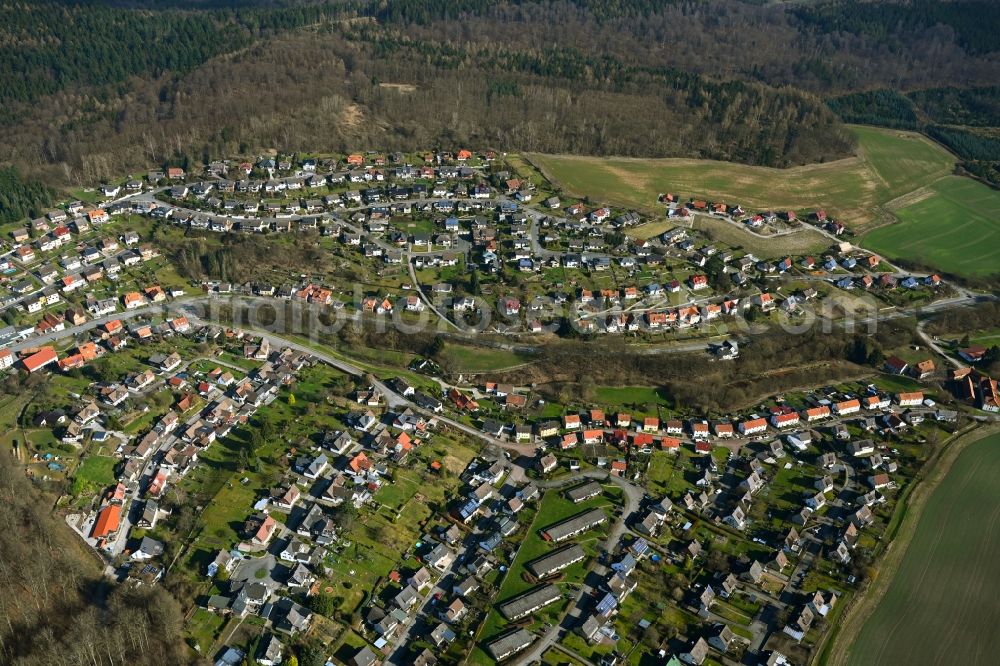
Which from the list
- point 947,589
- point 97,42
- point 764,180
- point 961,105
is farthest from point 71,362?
point 961,105

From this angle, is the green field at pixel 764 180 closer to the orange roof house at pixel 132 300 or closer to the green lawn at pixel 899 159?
the green lawn at pixel 899 159

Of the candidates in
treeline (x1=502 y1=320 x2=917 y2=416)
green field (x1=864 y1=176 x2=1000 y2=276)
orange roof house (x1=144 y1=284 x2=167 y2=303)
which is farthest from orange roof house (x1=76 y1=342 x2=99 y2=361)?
green field (x1=864 y1=176 x2=1000 y2=276)

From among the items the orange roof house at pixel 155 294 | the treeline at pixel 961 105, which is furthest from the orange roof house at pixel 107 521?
the treeline at pixel 961 105

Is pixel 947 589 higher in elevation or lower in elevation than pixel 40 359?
lower

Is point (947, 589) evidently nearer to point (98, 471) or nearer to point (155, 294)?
point (98, 471)

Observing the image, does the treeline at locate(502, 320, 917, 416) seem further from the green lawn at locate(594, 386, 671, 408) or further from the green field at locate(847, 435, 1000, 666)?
the green field at locate(847, 435, 1000, 666)
